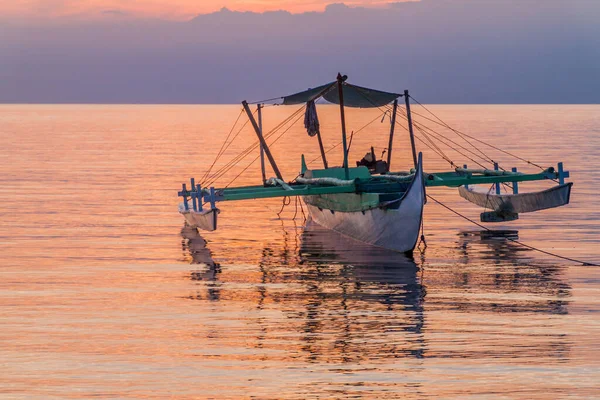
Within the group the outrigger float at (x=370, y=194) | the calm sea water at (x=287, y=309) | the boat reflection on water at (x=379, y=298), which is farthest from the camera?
the outrigger float at (x=370, y=194)

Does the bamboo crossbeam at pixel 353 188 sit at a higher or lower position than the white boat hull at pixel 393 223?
higher

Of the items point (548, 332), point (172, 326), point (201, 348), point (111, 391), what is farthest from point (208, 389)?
point (548, 332)

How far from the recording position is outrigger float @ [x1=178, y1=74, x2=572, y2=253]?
890 inches

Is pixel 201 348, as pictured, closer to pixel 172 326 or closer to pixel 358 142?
pixel 172 326

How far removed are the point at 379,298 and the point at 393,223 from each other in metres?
5.25

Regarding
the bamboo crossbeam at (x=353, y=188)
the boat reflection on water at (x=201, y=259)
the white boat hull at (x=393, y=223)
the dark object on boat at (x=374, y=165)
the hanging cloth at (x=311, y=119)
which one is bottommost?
the boat reflection on water at (x=201, y=259)

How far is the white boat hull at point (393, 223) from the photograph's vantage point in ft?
72.0

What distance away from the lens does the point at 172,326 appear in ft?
50.8

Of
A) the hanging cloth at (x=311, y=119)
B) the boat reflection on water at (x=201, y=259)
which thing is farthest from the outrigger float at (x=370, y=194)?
the boat reflection on water at (x=201, y=259)

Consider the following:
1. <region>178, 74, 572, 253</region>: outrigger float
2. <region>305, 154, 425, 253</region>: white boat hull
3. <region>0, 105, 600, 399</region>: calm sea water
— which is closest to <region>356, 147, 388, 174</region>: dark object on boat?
<region>178, 74, 572, 253</region>: outrigger float

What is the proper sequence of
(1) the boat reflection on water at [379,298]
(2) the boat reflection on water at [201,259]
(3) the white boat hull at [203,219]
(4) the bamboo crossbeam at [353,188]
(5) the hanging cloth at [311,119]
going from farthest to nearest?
1. (5) the hanging cloth at [311,119]
2. (4) the bamboo crossbeam at [353,188]
3. (3) the white boat hull at [203,219]
4. (2) the boat reflection on water at [201,259]
5. (1) the boat reflection on water at [379,298]

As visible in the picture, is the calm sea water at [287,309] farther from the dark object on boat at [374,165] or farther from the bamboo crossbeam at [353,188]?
the dark object on boat at [374,165]

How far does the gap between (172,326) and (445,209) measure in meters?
19.5

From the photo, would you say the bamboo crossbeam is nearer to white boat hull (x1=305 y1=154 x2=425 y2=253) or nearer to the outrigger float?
the outrigger float
